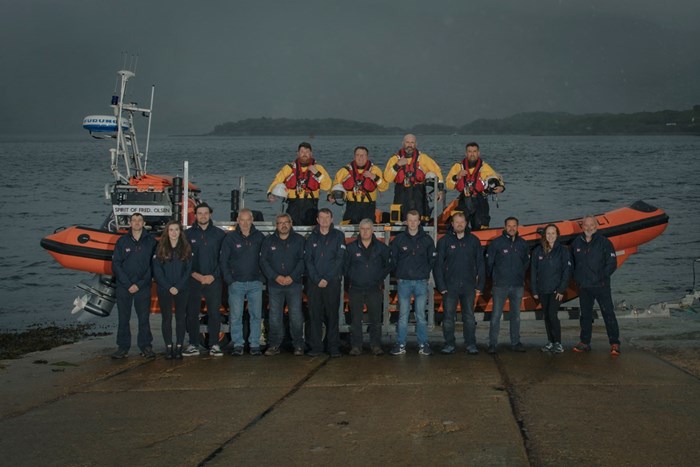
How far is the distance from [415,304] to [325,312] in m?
0.85

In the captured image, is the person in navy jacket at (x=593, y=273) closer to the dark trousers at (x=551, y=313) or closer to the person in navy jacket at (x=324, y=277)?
the dark trousers at (x=551, y=313)

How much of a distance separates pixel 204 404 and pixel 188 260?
2.18 metres

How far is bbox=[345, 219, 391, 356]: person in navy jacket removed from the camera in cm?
820

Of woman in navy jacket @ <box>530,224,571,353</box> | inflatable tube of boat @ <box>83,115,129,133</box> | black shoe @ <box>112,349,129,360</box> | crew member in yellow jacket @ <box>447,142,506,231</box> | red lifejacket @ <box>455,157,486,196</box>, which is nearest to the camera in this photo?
woman in navy jacket @ <box>530,224,571,353</box>

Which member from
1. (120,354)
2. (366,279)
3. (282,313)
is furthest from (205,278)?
(366,279)

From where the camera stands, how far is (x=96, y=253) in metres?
9.35

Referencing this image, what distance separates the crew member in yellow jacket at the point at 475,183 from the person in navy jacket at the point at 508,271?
1.04 metres

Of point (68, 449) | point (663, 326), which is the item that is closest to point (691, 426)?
point (68, 449)

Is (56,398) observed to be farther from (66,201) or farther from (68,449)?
(66,201)

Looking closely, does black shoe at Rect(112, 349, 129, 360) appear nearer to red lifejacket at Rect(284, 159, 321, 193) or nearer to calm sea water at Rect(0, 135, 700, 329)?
red lifejacket at Rect(284, 159, 321, 193)

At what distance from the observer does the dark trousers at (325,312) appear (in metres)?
8.33

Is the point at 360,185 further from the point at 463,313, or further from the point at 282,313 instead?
the point at 463,313

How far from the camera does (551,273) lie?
8.29 meters

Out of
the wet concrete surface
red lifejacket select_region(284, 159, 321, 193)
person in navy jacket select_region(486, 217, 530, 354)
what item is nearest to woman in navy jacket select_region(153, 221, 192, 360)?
the wet concrete surface
